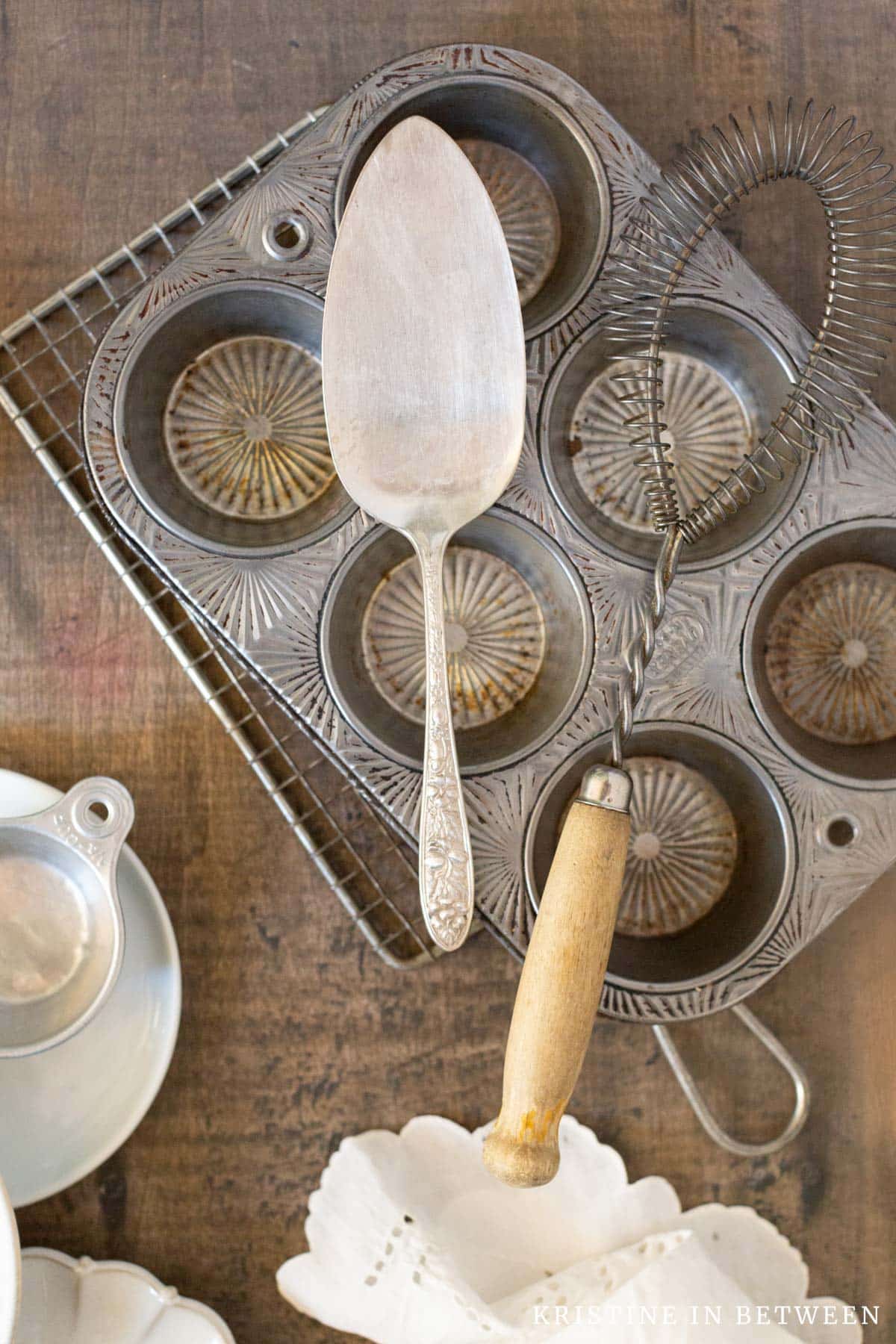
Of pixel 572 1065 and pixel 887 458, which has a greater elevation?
pixel 887 458

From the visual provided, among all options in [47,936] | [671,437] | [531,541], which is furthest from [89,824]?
[671,437]

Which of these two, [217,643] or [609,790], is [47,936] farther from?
[609,790]

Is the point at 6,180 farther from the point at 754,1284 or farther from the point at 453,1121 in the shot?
the point at 754,1284

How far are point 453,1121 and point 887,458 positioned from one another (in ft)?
1.74

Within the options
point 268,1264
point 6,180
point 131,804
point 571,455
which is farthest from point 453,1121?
point 6,180

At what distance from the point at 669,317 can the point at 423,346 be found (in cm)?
17

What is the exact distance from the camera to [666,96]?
67 cm

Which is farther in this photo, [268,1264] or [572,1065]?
[268,1264]

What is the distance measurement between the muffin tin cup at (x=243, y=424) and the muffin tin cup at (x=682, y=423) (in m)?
0.16

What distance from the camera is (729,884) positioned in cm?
64

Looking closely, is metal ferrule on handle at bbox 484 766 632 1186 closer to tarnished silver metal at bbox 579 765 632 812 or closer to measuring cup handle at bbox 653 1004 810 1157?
tarnished silver metal at bbox 579 765 632 812

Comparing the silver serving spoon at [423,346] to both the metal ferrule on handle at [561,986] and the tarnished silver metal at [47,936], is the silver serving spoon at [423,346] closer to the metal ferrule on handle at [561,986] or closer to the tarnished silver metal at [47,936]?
the metal ferrule on handle at [561,986]

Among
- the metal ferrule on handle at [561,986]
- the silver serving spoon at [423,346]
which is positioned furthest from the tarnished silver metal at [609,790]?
the silver serving spoon at [423,346]

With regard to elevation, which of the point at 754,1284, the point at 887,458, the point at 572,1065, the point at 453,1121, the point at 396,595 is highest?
the point at 887,458
